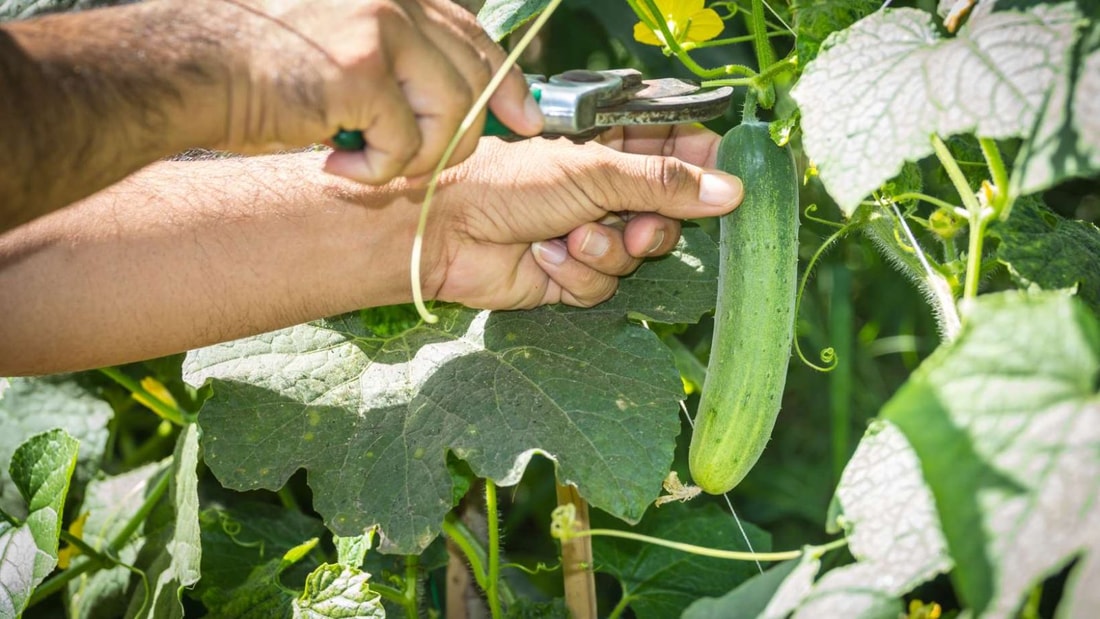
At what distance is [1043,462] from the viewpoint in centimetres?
78

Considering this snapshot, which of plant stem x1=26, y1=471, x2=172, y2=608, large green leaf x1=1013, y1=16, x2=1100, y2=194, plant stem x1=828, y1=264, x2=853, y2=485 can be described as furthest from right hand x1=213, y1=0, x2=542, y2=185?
plant stem x1=828, y1=264, x2=853, y2=485

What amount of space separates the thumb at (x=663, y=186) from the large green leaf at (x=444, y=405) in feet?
0.60

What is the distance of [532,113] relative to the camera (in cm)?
126

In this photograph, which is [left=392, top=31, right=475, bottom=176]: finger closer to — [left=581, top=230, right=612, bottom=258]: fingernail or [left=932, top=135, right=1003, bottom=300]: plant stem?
[left=581, top=230, right=612, bottom=258]: fingernail

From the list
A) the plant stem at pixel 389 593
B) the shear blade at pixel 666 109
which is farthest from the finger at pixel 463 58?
the plant stem at pixel 389 593

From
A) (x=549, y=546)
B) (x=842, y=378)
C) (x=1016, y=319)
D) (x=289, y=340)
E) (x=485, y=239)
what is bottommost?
(x=549, y=546)

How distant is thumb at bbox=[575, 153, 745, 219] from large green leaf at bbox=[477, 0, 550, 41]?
0.27 m

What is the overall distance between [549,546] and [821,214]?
1.19m

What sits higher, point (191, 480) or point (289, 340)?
point (289, 340)

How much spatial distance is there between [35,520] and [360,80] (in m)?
0.91

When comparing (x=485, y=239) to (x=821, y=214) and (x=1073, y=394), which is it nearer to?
(x=1073, y=394)

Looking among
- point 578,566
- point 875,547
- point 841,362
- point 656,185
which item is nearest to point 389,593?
point 578,566

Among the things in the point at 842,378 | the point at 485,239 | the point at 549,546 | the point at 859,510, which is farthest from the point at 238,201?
the point at 842,378

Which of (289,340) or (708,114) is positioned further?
(289,340)
